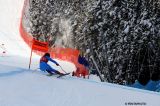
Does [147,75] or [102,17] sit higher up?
[102,17]

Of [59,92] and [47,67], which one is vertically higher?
[47,67]

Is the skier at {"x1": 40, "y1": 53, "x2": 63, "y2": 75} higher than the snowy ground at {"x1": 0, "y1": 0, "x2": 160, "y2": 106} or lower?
higher

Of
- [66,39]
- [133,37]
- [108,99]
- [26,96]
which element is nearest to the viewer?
[26,96]

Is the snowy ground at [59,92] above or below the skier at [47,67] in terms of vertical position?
below

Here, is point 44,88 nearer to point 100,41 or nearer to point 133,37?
point 133,37

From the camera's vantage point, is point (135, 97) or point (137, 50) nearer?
point (135, 97)

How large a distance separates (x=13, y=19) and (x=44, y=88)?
34.9 meters

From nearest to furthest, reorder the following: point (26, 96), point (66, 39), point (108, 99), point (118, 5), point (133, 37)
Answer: point (26, 96) → point (108, 99) → point (133, 37) → point (118, 5) → point (66, 39)

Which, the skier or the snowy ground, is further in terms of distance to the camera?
the skier

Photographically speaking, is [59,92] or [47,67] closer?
[59,92]

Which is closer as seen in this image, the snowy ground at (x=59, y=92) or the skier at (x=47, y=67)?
the snowy ground at (x=59, y=92)

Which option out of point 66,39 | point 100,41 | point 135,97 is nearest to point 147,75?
point 100,41

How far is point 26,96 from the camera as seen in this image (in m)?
9.02

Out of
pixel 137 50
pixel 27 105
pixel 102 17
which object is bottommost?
pixel 27 105
